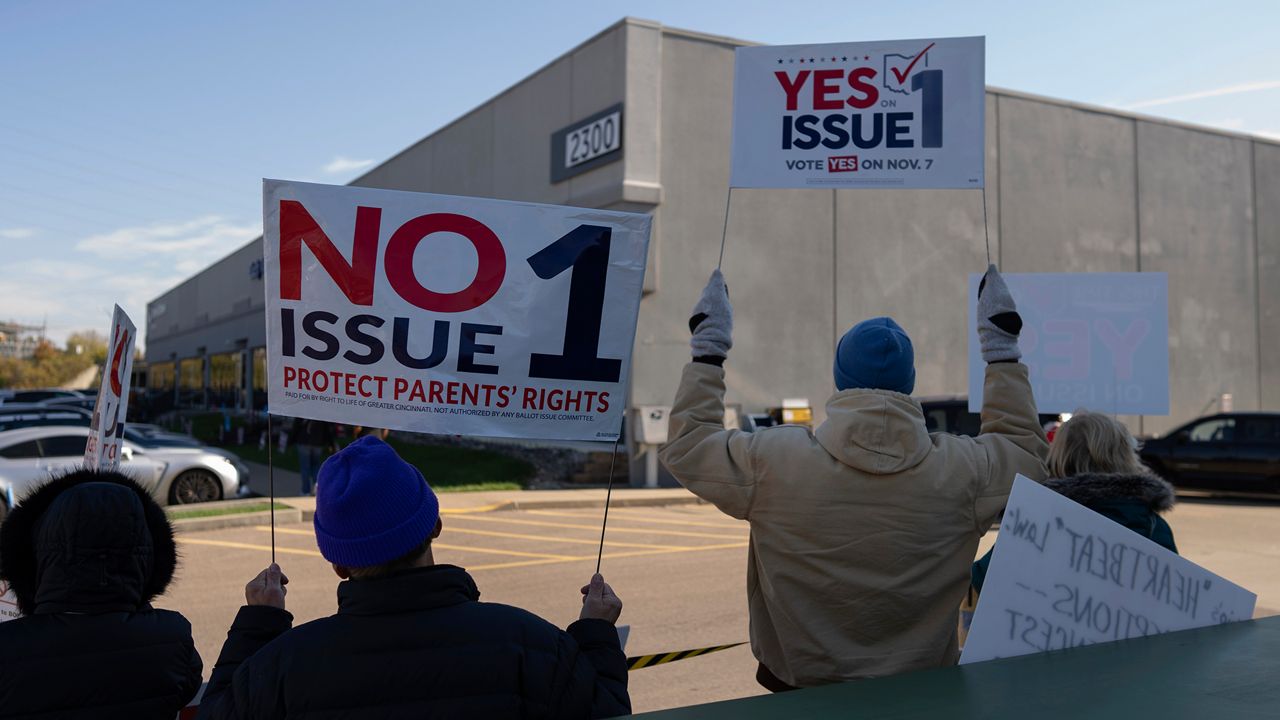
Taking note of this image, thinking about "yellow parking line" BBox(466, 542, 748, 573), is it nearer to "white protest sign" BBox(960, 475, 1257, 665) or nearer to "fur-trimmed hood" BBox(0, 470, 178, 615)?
"fur-trimmed hood" BBox(0, 470, 178, 615)

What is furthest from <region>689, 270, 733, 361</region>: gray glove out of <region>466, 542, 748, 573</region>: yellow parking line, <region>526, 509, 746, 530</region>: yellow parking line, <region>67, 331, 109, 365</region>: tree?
<region>67, 331, 109, 365</region>: tree

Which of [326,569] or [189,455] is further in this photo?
[189,455]

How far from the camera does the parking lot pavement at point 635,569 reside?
6879 millimetres

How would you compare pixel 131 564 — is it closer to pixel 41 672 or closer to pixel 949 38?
pixel 41 672

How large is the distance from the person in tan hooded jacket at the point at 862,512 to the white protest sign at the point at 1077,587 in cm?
21

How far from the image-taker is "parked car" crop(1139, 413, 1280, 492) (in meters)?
17.8

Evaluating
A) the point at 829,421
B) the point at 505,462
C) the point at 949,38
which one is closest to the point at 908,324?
the point at 505,462

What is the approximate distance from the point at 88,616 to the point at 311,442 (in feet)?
47.9

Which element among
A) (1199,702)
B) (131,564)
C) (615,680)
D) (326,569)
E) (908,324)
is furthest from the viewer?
(908,324)

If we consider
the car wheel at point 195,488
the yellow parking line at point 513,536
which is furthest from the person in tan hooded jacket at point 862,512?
the car wheel at point 195,488

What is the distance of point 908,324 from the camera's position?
22.9m

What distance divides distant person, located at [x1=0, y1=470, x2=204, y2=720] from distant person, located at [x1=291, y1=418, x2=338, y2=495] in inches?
531

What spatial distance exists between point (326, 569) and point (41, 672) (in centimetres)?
837

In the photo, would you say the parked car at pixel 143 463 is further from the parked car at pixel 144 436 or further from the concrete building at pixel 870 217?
the concrete building at pixel 870 217
